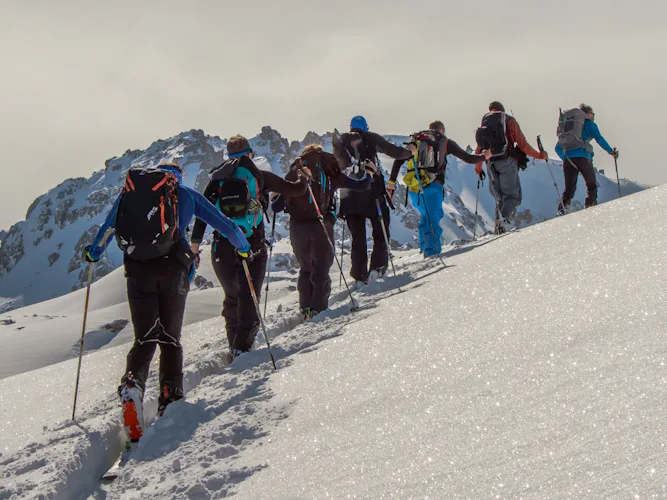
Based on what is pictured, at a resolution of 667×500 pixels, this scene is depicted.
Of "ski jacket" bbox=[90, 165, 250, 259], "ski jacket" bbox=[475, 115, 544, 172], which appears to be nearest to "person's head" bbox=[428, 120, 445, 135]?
"ski jacket" bbox=[475, 115, 544, 172]

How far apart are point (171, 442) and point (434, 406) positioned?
6.01 ft

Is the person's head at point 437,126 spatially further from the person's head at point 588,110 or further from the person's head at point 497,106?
the person's head at point 588,110

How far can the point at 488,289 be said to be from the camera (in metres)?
5.72

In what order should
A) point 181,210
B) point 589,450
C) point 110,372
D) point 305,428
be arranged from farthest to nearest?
point 110,372, point 181,210, point 305,428, point 589,450

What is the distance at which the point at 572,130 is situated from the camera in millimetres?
11664

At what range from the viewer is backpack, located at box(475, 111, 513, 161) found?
1101 cm

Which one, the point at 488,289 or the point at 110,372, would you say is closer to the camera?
the point at 488,289

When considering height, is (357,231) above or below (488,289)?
above

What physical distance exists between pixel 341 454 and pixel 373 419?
15.0 inches

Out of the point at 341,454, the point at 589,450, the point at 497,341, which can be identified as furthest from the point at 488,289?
the point at 589,450

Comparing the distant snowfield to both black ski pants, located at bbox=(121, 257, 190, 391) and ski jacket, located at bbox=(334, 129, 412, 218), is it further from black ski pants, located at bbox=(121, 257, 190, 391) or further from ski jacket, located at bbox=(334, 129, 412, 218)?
ski jacket, located at bbox=(334, 129, 412, 218)

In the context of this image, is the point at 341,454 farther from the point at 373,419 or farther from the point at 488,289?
the point at 488,289

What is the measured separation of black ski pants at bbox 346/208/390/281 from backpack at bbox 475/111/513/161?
2531mm

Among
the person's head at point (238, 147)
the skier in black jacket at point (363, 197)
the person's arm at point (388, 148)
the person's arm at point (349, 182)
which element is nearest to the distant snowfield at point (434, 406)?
the person's head at point (238, 147)
